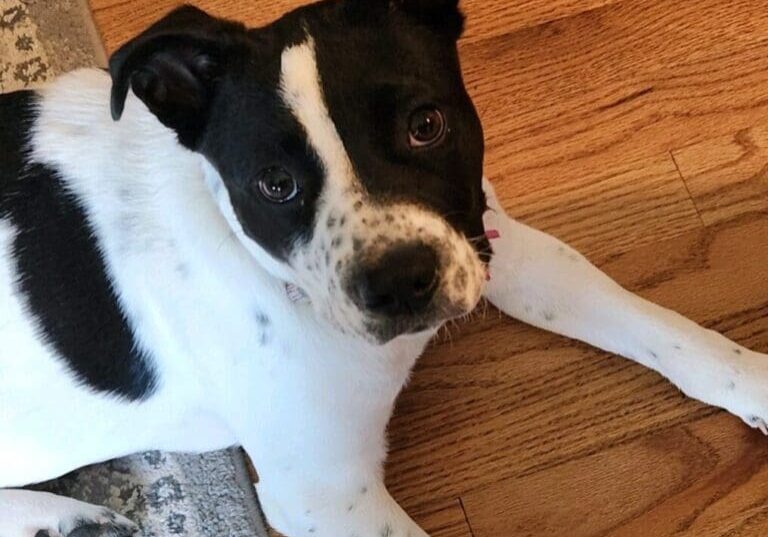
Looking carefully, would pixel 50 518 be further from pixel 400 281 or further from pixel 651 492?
pixel 651 492

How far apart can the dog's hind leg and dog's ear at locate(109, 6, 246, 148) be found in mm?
906

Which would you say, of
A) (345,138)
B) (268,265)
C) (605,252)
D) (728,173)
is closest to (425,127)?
(345,138)

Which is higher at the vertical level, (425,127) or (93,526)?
(425,127)

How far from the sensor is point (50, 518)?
2.19 m

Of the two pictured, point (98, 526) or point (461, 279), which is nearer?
point (461, 279)

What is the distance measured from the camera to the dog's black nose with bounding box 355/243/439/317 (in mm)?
1502

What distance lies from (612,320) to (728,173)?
1.63 feet

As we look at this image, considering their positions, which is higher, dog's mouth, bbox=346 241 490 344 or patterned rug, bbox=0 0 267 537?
dog's mouth, bbox=346 241 490 344

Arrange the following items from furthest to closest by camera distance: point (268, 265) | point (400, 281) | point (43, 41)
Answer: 1. point (43, 41)
2. point (268, 265)
3. point (400, 281)

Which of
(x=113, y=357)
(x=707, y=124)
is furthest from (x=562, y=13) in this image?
(x=113, y=357)

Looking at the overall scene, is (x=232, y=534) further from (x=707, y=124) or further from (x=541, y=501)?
(x=707, y=124)

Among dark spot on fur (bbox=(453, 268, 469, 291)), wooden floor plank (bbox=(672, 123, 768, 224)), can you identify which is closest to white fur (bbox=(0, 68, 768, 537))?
dark spot on fur (bbox=(453, 268, 469, 291))

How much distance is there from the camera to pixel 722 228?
2342 millimetres

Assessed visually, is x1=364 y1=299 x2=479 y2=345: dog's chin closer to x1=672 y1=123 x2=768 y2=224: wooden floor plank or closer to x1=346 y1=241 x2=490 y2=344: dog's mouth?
x1=346 y1=241 x2=490 y2=344: dog's mouth
